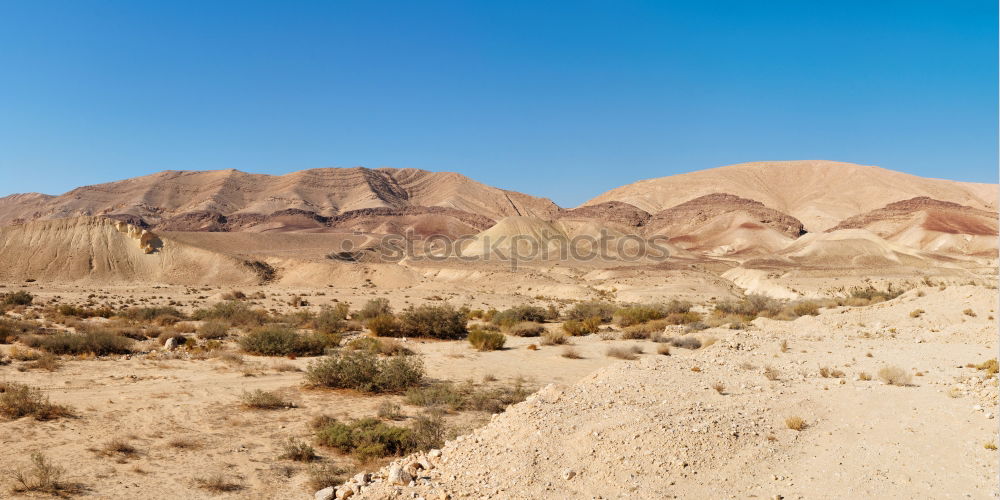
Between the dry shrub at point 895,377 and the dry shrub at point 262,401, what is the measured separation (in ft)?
33.3

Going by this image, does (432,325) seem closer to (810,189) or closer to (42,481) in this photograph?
(42,481)

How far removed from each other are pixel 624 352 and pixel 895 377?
7.77 meters

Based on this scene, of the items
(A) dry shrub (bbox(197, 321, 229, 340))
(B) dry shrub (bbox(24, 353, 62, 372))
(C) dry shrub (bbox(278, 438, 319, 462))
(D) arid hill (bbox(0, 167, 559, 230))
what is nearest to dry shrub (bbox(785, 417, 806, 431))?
(C) dry shrub (bbox(278, 438, 319, 462))

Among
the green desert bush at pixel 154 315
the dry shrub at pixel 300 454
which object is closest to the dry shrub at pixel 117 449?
the dry shrub at pixel 300 454

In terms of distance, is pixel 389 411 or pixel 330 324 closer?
pixel 389 411

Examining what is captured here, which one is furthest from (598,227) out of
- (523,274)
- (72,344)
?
(72,344)

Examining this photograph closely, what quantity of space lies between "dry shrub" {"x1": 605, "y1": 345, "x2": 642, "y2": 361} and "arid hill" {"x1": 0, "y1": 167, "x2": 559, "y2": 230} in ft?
391

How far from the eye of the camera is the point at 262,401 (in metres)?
10.6

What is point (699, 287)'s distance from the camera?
1725 inches

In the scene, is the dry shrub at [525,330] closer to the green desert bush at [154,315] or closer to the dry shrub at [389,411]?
the dry shrub at [389,411]

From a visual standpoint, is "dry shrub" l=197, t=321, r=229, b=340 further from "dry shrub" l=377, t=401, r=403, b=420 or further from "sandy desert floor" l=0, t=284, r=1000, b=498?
"dry shrub" l=377, t=401, r=403, b=420

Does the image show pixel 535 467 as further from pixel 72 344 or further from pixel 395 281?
pixel 395 281

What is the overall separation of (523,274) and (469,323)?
2528 centimetres

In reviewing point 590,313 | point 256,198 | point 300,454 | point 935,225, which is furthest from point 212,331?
point 256,198
